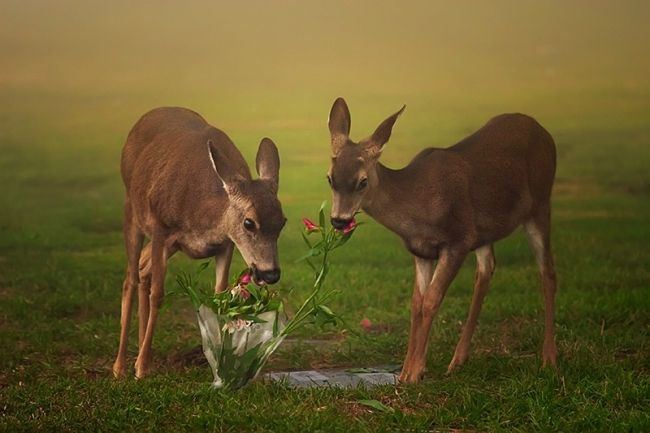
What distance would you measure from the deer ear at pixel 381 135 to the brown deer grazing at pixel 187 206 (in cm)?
59

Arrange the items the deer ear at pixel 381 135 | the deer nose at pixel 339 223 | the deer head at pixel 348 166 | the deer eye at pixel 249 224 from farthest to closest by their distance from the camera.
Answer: the deer ear at pixel 381 135, the deer head at pixel 348 166, the deer nose at pixel 339 223, the deer eye at pixel 249 224

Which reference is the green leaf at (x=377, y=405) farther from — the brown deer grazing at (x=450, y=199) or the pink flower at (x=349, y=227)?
the pink flower at (x=349, y=227)

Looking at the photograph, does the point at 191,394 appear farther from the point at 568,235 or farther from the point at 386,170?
the point at 568,235

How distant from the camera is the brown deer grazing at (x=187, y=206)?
7227mm

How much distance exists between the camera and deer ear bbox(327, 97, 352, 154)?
25.3 feet

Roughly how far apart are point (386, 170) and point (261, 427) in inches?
81.4

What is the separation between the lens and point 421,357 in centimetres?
765

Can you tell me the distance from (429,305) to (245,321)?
47.7 inches

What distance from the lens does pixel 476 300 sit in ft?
27.2

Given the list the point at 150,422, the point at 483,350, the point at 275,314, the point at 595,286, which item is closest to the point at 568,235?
the point at 595,286

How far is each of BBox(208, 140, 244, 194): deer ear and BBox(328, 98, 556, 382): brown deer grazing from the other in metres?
0.57

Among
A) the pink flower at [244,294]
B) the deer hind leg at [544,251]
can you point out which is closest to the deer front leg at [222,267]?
the pink flower at [244,294]

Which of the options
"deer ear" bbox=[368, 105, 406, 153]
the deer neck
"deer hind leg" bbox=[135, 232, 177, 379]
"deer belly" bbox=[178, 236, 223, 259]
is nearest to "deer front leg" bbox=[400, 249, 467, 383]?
the deer neck

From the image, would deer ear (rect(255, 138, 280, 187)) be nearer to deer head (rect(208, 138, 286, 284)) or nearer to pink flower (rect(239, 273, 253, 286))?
deer head (rect(208, 138, 286, 284))
